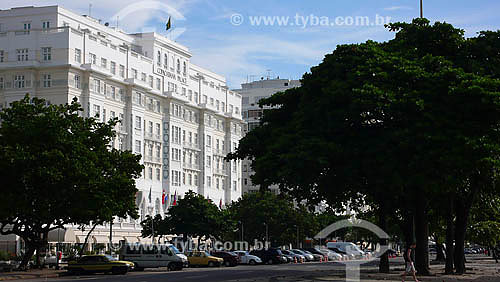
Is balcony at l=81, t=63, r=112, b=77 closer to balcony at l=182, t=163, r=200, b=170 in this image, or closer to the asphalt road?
balcony at l=182, t=163, r=200, b=170

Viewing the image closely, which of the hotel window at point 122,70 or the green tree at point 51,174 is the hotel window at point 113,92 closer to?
the hotel window at point 122,70

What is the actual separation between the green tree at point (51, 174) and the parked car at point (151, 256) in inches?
127

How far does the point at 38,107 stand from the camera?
5056cm

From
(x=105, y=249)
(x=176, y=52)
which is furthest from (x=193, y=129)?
(x=105, y=249)

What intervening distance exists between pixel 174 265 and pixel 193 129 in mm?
61984

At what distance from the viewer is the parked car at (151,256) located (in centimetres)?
5234

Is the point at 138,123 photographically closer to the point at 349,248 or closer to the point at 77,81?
the point at 77,81

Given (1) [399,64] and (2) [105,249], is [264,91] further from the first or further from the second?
(1) [399,64]

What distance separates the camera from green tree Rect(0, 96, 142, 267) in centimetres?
4628

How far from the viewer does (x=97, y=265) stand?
150 feet

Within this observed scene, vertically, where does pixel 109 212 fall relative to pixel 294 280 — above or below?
above

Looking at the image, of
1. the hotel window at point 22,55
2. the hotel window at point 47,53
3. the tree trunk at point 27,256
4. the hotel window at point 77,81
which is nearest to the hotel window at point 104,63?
the hotel window at point 77,81

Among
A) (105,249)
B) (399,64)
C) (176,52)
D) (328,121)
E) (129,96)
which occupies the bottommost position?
(105,249)

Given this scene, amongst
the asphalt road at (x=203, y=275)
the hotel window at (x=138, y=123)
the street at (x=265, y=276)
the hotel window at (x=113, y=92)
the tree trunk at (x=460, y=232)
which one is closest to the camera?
the street at (x=265, y=276)
